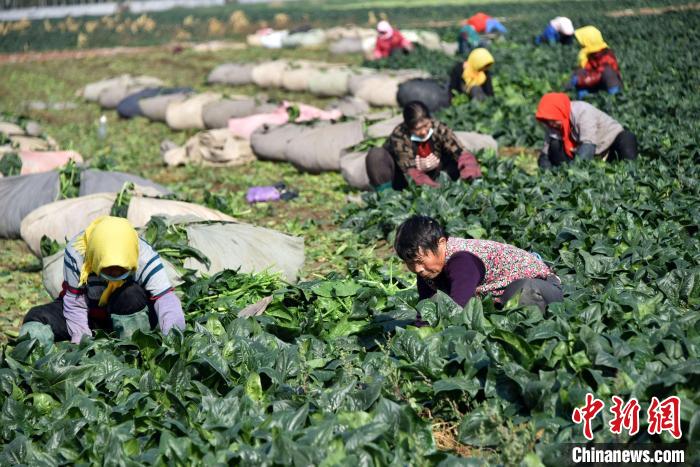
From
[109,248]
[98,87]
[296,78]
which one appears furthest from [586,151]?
[98,87]

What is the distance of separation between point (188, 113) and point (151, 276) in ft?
26.2

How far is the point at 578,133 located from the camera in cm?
742

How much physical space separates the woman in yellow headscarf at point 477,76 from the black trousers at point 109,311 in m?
6.87

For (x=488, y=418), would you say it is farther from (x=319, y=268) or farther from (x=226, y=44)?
(x=226, y=44)

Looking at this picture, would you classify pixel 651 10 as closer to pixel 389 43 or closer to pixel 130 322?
pixel 389 43

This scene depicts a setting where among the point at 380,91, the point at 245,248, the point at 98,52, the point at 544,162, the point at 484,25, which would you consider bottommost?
the point at 98,52

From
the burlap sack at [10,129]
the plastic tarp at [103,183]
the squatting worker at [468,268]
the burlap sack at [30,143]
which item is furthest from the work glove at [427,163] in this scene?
the burlap sack at [10,129]

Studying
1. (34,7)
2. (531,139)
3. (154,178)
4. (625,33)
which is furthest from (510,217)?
(34,7)

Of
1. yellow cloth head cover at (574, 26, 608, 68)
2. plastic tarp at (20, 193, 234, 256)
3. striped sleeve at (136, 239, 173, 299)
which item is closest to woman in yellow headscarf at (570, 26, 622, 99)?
yellow cloth head cover at (574, 26, 608, 68)

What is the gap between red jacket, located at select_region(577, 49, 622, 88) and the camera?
992cm

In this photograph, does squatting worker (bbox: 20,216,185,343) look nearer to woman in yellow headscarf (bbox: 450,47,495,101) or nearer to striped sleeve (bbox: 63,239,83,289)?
striped sleeve (bbox: 63,239,83,289)

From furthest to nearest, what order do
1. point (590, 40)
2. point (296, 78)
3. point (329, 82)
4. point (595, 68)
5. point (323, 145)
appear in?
point (296, 78)
point (329, 82)
point (595, 68)
point (590, 40)
point (323, 145)

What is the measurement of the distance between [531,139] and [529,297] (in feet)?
18.3

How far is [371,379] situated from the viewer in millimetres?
3809
